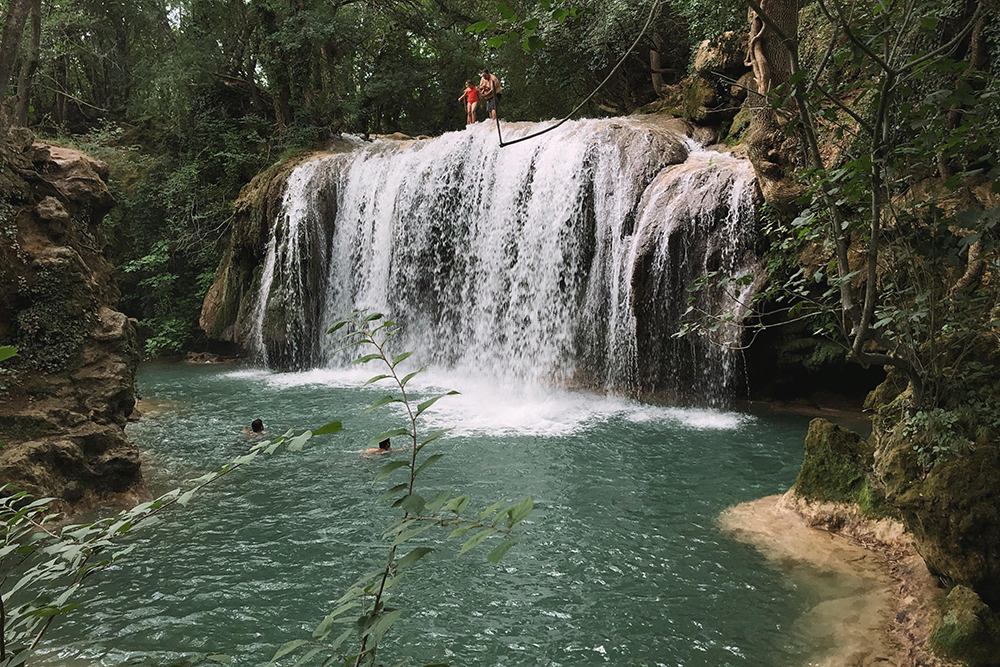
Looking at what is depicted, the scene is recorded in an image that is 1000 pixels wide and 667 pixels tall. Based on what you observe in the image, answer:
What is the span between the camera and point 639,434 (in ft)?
27.6

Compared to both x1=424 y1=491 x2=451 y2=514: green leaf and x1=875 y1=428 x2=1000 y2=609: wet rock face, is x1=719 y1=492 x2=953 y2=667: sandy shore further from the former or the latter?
x1=424 y1=491 x2=451 y2=514: green leaf

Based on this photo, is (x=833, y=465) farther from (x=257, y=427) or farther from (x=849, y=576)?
(x=257, y=427)

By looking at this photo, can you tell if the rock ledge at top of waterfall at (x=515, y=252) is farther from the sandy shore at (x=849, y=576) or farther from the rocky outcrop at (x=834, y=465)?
the sandy shore at (x=849, y=576)

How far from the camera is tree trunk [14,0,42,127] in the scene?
12797mm

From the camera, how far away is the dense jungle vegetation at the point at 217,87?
646 inches

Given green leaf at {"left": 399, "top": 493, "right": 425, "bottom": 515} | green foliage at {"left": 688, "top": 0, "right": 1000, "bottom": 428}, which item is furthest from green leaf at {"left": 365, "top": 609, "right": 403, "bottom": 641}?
green foliage at {"left": 688, "top": 0, "right": 1000, "bottom": 428}

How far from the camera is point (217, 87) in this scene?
18.5m

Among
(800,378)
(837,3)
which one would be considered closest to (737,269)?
(800,378)

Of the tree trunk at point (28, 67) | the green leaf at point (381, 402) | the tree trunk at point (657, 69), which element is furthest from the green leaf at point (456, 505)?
the tree trunk at point (657, 69)

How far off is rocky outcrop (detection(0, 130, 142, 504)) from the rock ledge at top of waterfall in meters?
6.48

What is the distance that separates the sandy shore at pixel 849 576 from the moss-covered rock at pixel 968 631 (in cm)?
9

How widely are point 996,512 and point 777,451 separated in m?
4.08

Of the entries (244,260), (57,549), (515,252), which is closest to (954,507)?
(57,549)

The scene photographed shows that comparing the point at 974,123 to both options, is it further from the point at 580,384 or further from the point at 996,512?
the point at 580,384
